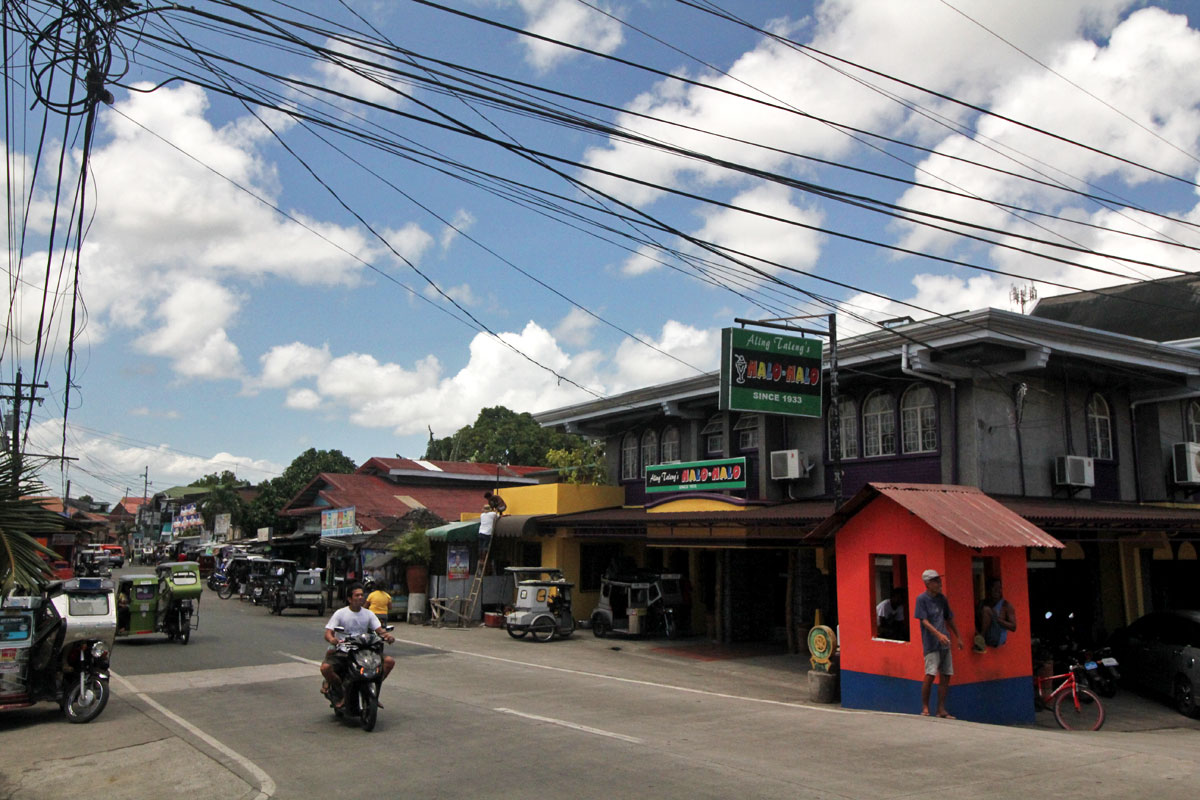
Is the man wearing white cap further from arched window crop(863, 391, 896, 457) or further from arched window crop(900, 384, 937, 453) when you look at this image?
arched window crop(863, 391, 896, 457)

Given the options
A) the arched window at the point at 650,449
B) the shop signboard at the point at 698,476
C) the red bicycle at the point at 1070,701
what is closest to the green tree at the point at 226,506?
the arched window at the point at 650,449

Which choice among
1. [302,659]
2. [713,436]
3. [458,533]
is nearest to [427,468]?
[458,533]

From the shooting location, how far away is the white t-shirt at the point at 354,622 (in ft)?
35.4

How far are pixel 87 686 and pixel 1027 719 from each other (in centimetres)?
1268

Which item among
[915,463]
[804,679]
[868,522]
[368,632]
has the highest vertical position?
[915,463]

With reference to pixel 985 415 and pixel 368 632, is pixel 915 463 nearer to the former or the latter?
pixel 985 415

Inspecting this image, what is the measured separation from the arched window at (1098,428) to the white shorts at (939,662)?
10.9 m

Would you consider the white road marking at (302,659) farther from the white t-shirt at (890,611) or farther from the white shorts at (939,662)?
the white shorts at (939,662)

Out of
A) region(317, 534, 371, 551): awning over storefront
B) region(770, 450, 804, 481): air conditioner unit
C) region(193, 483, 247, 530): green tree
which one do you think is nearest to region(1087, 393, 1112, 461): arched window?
region(770, 450, 804, 481): air conditioner unit

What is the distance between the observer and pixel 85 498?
405ft

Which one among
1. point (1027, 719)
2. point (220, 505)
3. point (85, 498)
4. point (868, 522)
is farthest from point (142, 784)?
point (85, 498)

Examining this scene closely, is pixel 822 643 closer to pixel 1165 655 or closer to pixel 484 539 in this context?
pixel 1165 655

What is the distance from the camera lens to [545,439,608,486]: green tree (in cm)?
3090

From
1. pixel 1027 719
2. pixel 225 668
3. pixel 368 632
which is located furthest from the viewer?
pixel 225 668
